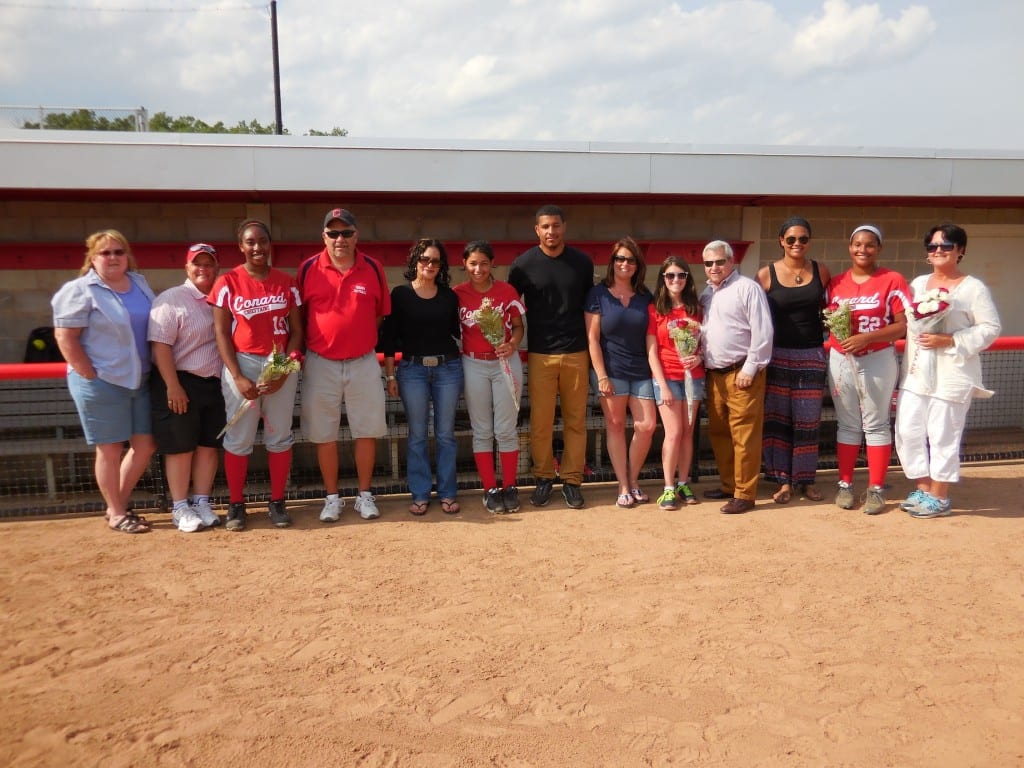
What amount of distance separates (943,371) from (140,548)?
17.2ft

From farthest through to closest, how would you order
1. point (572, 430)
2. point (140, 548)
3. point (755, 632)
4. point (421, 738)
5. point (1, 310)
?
point (1, 310), point (572, 430), point (140, 548), point (755, 632), point (421, 738)

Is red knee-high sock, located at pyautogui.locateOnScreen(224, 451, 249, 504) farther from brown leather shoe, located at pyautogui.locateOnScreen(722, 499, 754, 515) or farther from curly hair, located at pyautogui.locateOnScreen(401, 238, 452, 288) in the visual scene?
brown leather shoe, located at pyautogui.locateOnScreen(722, 499, 754, 515)

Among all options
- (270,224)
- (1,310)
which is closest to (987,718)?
(270,224)

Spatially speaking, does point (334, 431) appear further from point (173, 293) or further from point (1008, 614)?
point (1008, 614)

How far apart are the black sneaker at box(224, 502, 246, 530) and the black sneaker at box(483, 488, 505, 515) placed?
1634 millimetres

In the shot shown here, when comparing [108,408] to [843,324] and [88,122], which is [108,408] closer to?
[843,324]

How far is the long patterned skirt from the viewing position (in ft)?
16.9

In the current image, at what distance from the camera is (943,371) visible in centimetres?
488

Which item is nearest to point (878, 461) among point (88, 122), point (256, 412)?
point (256, 412)

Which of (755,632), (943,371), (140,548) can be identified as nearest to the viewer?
(755,632)

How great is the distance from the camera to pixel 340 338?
4.72 m

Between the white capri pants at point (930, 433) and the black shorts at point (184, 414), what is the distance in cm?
462

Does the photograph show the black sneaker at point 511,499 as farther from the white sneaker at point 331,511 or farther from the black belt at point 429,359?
the white sneaker at point 331,511

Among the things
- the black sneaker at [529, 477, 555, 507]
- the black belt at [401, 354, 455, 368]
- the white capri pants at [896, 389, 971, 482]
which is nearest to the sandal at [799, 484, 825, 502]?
the white capri pants at [896, 389, 971, 482]
